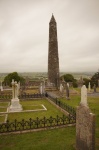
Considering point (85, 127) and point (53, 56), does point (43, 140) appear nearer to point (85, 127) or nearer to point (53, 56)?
point (85, 127)

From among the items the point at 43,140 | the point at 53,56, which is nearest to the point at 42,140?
the point at 43,140

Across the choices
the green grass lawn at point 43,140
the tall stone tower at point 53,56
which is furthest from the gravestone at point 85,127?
the tall stone tower at point 53,56

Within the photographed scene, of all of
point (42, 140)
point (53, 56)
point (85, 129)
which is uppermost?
point (53, 56)

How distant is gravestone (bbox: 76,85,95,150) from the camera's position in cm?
715

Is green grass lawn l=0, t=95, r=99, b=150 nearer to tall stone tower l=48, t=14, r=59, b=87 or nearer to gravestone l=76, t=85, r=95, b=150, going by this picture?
gravestone l=76, t=85, r=95, b=150

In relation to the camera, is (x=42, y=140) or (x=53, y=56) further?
(x=53, y=56)

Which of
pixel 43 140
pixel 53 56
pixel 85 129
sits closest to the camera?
pixel 85 129

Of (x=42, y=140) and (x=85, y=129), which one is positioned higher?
(x=85, y=129)

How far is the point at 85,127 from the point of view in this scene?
7566 millimetres

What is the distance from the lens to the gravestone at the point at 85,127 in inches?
281

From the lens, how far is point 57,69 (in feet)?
120

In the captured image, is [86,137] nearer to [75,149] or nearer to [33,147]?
[75,149]

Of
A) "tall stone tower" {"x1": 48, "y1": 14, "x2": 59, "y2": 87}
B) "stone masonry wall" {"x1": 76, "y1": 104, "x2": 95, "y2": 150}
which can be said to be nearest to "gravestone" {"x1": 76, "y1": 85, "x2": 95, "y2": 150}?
"stone masonry wall" {"x1": 76, "y1": 104, "x2": 95, "y2": 150}

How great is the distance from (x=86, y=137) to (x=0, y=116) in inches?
350
